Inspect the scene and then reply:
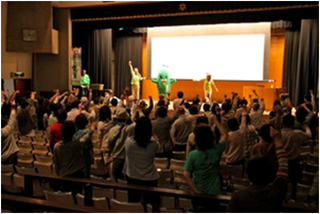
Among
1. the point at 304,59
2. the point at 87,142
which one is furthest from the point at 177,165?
the point at 304,59

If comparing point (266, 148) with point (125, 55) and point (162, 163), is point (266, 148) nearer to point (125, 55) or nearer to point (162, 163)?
point (162, 163)

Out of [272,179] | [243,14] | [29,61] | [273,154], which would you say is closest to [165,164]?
[273,154]

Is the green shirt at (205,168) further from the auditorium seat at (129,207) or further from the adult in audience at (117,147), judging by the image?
the adult in audience at (117,147)

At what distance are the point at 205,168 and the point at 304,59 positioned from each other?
10.5 meters

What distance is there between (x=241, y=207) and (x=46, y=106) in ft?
17.3

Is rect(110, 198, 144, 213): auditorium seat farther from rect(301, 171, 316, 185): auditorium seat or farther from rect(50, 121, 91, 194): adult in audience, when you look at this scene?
rect(301, 171, 316, 185): auditorium seat

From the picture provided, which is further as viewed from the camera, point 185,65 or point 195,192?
point 185,65

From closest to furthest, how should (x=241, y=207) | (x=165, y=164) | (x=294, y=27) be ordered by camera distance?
(x=241, y=207)
(x=165, y=164)
(x=294, y=27)

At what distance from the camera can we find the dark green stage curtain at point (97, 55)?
14641mm

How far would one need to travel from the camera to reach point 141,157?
313 centimetres

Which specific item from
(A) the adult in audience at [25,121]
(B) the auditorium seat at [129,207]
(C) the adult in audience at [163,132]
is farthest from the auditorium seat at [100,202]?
(A) the adult in audience at [25,121]

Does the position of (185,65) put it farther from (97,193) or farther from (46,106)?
(97,193)

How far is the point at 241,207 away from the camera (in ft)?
6.68

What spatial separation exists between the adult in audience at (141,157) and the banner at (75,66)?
1109cm
